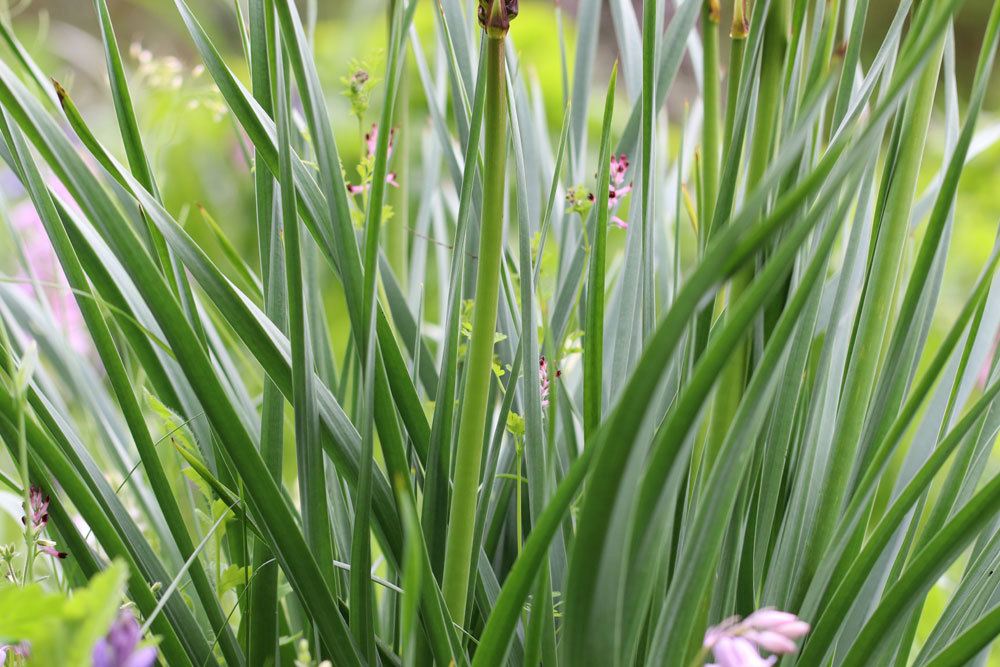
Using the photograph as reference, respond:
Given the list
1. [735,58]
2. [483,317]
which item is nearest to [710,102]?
[735,58]

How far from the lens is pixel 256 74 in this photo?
426 mm

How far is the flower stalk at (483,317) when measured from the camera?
321 mm

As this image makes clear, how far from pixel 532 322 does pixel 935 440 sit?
22 cm

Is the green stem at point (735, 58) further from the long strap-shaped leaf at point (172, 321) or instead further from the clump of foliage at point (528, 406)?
the long strap-shaped leaf at point (172, 321)

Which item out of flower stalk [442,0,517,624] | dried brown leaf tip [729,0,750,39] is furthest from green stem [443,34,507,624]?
dried brown leaf tip [729,0,750,39]

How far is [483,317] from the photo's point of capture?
341 millimetres

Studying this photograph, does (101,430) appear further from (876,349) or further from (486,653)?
(876,349)

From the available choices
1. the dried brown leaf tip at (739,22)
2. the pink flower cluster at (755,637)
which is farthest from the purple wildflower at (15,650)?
the dried brown leaf tip at (739,22)

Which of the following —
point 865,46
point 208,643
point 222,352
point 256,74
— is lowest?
point 208,643

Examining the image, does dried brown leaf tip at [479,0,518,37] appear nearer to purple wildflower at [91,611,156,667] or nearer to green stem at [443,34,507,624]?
green stem at [443,34,507,624]

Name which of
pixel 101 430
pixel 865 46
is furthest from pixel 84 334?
pixel 865 46

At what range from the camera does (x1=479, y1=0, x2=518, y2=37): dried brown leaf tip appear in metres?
0.31

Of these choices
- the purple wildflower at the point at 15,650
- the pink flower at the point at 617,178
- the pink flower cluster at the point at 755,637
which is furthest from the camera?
the pink flower at the point at 617,178

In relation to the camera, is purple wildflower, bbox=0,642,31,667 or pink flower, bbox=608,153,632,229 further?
pink flower, bbox=608,153,632,229
